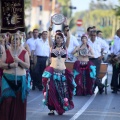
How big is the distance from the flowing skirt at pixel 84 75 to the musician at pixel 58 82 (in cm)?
561

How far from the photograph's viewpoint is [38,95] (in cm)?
2216

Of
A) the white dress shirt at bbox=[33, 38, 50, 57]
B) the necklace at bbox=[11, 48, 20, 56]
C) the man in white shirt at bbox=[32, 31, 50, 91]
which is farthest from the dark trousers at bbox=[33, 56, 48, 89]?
the necklace at bbox=[11, 48, 20, 56]

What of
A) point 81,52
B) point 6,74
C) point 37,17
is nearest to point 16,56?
point 6,74

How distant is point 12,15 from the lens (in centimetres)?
1366

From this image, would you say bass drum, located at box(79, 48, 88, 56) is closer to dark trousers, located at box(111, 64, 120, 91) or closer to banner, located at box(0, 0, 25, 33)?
dark trousers, located at box(111, 64, 120, 91)

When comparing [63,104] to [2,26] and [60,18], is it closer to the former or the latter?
[60,18]

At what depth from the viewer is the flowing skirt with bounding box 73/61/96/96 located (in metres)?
22.3

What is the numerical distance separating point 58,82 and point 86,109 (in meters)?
1.64

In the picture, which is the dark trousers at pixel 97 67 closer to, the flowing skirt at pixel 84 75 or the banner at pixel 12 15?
the flowing skirt at pixel 84 75

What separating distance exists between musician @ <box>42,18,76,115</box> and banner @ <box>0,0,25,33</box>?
9.01 feet

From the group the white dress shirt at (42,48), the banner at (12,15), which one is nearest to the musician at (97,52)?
the white dress shirt at (42,48)

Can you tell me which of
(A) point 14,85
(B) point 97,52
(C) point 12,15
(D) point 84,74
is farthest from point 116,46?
(A) point 14,85

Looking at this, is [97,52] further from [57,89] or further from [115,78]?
[57,89]

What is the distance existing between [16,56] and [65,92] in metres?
3.44
